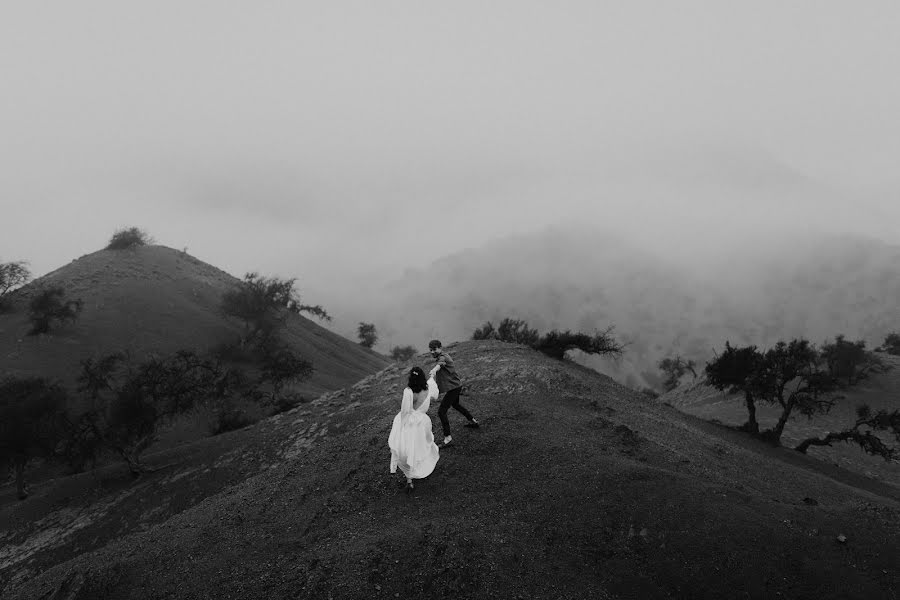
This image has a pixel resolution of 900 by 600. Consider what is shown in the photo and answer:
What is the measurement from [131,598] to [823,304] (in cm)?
24353

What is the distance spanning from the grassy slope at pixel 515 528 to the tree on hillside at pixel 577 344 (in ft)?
40.7

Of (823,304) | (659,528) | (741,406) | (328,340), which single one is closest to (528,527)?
(659,528)

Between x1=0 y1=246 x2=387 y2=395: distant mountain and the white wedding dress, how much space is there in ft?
132

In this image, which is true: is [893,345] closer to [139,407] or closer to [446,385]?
[446,385]

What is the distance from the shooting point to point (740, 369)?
32.2 m

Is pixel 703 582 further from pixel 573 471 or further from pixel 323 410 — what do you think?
pixel 323 410

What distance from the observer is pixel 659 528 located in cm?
1007

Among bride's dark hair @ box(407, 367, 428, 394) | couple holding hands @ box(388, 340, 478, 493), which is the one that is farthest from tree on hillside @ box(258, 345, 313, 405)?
bride's dark hair @ box(407, 367, 428, 394)

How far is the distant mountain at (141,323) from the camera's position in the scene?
156 ft

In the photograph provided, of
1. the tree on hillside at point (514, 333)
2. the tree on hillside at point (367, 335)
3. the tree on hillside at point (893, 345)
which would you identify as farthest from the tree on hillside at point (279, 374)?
the tree on hillside at point (893, 345)

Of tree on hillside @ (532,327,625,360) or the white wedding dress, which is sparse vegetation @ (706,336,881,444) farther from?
the white wedding dress

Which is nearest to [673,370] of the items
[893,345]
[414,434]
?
[893,345]

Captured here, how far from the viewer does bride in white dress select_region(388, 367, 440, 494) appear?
1252cm

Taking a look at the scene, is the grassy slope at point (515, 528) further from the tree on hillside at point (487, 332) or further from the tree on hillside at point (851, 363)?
the tree on hillside at point (851, 363)
